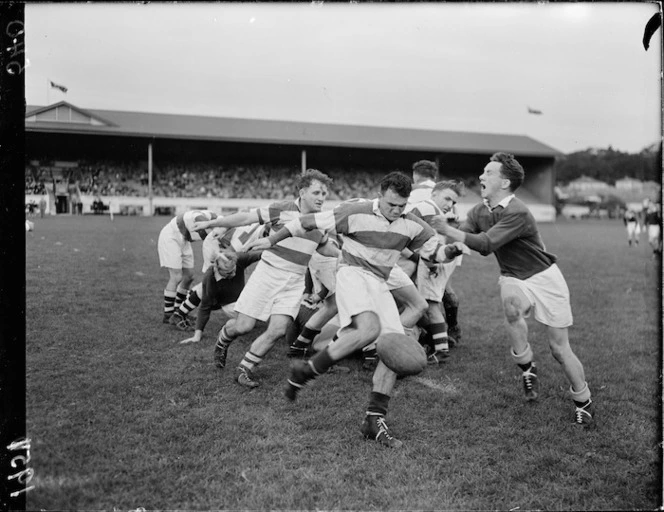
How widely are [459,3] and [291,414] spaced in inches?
124

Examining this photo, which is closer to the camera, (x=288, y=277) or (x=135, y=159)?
(x=288, y=277)

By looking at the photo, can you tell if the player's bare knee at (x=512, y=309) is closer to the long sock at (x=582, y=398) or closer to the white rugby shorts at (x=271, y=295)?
the long sock at (x=582, y=398)

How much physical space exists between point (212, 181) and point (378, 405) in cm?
2942

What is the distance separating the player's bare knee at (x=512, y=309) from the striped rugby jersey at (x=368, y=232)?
39.3 inches

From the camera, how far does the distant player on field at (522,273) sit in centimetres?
449

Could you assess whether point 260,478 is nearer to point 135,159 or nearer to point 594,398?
point 594,398

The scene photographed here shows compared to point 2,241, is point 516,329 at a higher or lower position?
lower

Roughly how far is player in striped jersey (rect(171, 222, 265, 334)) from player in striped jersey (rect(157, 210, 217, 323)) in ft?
1.05

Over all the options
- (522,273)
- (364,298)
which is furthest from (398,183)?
(522,273)

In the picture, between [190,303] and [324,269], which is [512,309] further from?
[190,303]

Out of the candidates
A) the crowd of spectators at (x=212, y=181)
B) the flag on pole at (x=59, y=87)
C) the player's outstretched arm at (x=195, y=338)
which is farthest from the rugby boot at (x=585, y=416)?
the crowd of spectators at (x=212, y=181)

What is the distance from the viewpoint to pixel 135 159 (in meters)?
29.0

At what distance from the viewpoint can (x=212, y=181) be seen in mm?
Result: 32094

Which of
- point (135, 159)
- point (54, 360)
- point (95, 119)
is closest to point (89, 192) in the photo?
point (95, 119)
